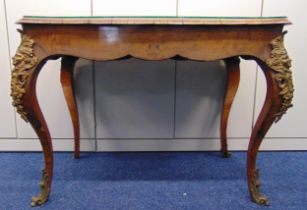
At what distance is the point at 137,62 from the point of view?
1.55 metres

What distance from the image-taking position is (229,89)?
1.49 m

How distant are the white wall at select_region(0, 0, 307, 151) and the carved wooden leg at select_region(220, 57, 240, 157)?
9cm

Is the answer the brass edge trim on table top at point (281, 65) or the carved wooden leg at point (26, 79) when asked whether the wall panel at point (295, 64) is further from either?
the carved wooden leg at point (26, 79)

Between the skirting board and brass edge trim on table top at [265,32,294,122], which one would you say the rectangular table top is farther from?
the skirting board

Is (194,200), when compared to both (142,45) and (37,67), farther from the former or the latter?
(37,67)

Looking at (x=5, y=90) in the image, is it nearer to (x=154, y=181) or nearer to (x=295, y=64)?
(x=154, y=181)

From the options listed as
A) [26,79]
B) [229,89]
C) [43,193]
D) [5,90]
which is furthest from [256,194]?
[5,90]

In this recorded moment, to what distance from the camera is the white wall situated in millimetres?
1487

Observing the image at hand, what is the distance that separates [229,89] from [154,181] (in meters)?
0.58

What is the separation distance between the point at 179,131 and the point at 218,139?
0.22 meters

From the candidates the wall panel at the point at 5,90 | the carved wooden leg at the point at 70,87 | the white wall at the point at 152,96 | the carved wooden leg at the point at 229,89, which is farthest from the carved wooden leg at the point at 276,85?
the wall panel at the point at 5,90

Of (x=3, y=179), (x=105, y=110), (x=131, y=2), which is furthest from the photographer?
(x=105, y=110)

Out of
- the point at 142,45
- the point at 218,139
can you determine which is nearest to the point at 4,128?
the point at 142,45

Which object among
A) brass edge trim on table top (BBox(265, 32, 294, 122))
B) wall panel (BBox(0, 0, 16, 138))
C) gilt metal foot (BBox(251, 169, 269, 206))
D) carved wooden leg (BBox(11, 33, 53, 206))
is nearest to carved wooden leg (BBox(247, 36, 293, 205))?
brass edge trim on table top (BBox(265, 32, 294, 122))
